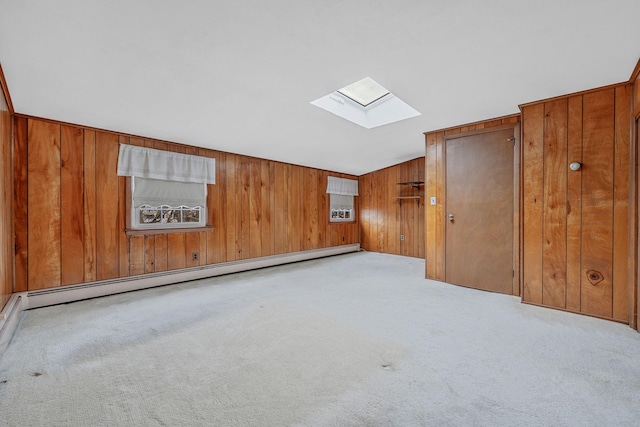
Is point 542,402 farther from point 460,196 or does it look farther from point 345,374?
point 460,196

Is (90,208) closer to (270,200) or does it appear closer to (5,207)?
(5,207)

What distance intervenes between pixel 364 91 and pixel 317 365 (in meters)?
3.18

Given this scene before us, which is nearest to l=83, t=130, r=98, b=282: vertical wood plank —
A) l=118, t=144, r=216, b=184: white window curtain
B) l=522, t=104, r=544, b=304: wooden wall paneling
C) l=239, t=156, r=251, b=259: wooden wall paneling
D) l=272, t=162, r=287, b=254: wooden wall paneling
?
l=118, t=144, r=216, b=184: white window curtain

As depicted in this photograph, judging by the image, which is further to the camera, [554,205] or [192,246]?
[192,246]

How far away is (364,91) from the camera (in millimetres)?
3531

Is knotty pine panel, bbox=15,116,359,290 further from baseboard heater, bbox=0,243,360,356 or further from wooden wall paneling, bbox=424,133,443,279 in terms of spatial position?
wooden wall paneling, bbox=424,133,443,279

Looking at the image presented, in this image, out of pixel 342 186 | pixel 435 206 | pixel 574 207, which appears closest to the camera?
pixel 574 207

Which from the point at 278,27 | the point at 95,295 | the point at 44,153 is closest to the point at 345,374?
the point at 278,27

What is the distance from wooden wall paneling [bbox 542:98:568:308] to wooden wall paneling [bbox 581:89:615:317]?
0.14 m

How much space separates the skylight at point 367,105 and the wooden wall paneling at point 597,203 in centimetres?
161

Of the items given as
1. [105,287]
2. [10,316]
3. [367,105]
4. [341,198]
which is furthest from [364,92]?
[10,316]

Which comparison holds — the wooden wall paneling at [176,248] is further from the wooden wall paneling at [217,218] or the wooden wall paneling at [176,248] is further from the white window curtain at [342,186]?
the white window curtain at [342,186]

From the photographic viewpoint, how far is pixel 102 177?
10.4 feet

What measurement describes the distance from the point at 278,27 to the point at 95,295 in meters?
3.38
